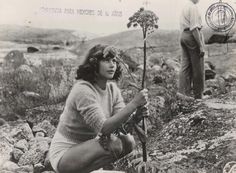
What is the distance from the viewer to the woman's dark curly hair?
2318mm

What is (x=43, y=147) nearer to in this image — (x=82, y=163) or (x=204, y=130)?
(x=82, y=163)

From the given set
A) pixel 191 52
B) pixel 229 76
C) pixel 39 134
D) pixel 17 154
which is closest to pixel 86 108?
pixel 39 134

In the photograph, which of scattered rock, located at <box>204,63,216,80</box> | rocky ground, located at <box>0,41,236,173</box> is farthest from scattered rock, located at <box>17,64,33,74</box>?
scattered rock, located at <box>204,63,216,80</box>

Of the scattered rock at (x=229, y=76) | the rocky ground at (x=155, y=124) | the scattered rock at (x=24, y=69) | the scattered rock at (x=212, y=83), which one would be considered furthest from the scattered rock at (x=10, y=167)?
the scattered rock at (x=229, y=76)

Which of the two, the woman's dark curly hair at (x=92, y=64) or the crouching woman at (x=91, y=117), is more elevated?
the woman's dark curly hair at (x=92, y=64)

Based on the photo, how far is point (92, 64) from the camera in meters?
2.32

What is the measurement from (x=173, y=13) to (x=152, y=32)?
0.15 metres

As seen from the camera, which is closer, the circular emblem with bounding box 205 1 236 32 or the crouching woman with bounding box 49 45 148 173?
the crouching woman with bounding box 49 45 148 173

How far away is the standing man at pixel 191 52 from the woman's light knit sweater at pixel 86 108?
1.29ft

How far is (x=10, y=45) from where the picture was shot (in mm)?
2477

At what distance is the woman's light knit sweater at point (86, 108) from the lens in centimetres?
225

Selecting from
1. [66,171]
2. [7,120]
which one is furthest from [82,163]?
[7,120]

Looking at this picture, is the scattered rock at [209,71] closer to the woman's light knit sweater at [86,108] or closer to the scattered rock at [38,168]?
the woman's light knit sweater at [86,108]

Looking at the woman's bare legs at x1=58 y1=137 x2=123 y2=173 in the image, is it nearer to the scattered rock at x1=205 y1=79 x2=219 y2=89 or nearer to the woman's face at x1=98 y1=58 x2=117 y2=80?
the woman's face at x1=98 y1=58 x2=117 y2=80
